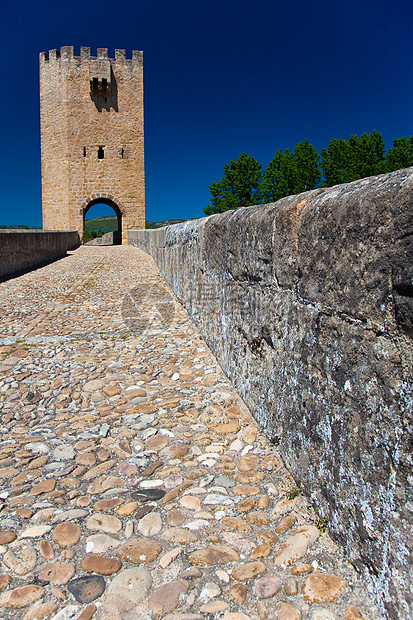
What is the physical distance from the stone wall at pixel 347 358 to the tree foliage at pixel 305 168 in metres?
37.2

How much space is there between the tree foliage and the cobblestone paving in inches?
1449

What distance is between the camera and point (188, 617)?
1.30 m

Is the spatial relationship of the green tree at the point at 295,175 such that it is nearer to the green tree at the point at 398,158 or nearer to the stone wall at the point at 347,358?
the green tree at the point at 398,158

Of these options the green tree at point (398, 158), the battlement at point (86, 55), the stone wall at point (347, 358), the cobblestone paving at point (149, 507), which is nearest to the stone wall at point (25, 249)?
the cobblestone paving at point (149, 507)

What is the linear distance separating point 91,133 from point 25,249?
17338 mm

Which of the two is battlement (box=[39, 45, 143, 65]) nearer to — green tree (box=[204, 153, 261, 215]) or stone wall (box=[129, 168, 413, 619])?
green tree (box=[204, 153, 261, 215])

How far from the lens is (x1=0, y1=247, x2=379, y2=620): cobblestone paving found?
1.36m

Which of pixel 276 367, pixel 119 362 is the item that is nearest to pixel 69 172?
pixel 119 362

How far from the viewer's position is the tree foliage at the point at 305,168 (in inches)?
1510

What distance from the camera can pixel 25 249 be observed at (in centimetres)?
1073

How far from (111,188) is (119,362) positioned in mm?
24123

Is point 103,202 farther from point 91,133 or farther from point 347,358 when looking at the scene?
point 347,358

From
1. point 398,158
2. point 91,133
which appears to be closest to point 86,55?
point 91,133

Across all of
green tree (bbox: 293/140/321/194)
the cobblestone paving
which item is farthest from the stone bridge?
green tree (bbox: 293/140/321/194)
